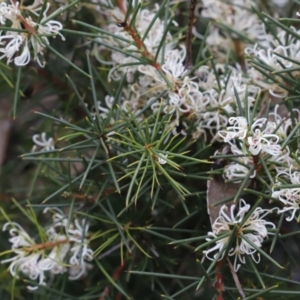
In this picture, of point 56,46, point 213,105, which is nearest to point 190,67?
point 213,105

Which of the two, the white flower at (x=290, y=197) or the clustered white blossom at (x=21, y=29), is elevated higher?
the clustered white blossom at (x=21, y=29)

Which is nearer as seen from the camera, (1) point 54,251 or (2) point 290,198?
(2) point 290,198

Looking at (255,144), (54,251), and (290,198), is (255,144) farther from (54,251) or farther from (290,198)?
(54,251)

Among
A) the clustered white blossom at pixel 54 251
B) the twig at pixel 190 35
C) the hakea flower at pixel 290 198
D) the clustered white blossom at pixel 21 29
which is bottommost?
the clustered white blossom at pixel 54 251

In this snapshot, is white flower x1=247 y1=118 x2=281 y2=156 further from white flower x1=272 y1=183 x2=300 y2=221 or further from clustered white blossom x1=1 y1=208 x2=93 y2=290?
clustered white blossom x1=1 y1=208 x2=93 y2=290

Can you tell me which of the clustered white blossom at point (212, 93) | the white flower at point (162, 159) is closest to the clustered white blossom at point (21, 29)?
the clustered white blossom at point (212, 93)

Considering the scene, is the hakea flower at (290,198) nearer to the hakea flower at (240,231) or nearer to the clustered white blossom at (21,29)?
the hakea flower at (240,231)

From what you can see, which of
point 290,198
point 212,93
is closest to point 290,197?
point 290,198

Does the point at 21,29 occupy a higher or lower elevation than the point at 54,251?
higher

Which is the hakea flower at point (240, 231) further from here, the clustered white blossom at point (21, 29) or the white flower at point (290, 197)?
the clustered white blossom at point (21, 29)

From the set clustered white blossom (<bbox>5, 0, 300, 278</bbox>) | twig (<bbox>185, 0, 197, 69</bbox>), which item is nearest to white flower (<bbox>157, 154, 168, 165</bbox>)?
clustered white blossom (<bbox>5, 0, 300, 278</bbox>)
